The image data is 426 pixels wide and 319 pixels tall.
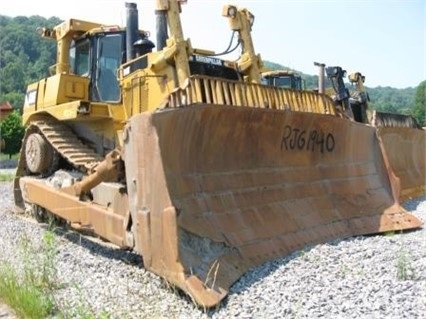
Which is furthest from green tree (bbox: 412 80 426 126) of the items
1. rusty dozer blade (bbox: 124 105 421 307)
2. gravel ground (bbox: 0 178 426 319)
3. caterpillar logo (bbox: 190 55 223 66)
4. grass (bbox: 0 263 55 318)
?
grass (bbox: 0 263 55 318)

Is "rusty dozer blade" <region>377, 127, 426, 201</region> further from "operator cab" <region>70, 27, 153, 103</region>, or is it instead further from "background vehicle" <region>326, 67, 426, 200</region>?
"operator cab" <region>70, 27, 153, 103</region>

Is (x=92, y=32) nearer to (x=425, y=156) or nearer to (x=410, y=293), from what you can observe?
(x=410, y=293)

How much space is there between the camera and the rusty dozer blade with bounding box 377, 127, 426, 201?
820cm

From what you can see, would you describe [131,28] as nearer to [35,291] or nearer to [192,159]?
[192,159]

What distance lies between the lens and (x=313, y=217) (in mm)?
5102

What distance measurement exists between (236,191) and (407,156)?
5173 millimetres

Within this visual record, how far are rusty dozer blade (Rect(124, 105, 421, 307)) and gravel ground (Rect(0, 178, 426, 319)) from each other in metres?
0.15

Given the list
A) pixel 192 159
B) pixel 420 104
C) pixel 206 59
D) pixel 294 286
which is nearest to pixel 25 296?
pixel 192 159

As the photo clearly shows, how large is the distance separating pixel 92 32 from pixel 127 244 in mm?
3770

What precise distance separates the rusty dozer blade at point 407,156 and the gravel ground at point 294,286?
326 centimetres

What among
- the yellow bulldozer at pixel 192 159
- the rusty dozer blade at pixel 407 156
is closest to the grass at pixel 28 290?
the yellow bulldozer at pixel 192 159

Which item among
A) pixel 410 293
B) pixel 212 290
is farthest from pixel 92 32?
pixel 410 293

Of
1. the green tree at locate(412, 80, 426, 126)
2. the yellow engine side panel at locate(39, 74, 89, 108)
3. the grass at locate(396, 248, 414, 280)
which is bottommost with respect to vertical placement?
the grass at locate(396, 248, 414, 280)

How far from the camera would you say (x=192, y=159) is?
14.4 feet
